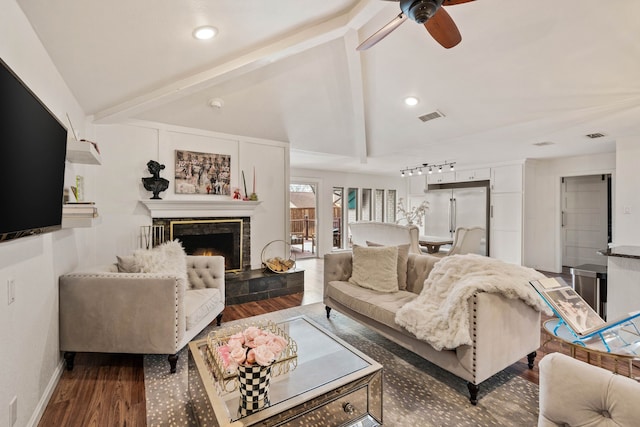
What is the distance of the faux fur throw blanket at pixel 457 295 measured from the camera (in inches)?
76.0

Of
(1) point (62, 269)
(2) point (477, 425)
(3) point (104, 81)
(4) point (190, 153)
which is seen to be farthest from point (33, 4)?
(2) point (477, 425)

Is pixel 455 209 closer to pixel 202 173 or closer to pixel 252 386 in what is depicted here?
pixel 202 173

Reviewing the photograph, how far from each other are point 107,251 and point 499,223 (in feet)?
21.8

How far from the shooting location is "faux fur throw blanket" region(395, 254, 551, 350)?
6.34 feet

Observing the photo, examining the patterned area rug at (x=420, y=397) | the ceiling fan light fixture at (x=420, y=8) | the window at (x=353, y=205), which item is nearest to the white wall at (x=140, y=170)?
the patterned area rug at (x=420, y=397)

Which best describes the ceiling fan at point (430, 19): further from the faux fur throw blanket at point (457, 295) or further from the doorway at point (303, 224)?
the doorway at point (303, 224)

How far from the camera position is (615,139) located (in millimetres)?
4234

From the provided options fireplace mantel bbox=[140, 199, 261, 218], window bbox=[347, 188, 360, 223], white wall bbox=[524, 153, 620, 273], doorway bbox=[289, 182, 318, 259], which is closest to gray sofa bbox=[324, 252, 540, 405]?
fireplace mantel bbox=[140, 199, 261, 218]

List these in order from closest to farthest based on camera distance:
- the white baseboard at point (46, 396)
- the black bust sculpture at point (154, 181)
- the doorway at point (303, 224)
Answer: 1. the white baseboard at point (46, 396)
2. the black bust sculpture at point (154, 181)
3. the doorway at point (303, 224)

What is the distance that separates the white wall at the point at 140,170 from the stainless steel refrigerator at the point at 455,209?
433 centimetres

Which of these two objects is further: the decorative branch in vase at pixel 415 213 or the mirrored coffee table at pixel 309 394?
the decorative branch in vase at pixel 415 213

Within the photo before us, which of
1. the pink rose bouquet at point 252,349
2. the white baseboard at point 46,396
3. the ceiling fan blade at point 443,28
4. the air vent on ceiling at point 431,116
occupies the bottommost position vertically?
the white baseboard at point 46,396

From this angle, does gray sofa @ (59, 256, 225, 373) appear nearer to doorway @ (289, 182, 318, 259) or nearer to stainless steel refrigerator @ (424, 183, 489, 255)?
doorway @ (289, 182, 318, 259)

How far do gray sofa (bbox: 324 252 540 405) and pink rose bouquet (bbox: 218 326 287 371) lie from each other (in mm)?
1200
